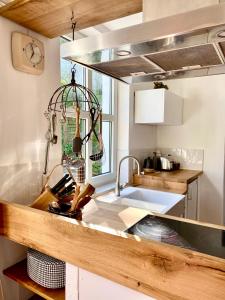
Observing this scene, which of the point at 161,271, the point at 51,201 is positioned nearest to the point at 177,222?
the point at 161,271

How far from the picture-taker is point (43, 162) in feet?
4.43

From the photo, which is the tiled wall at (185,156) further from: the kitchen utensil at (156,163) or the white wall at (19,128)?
the white wall at (19,128)

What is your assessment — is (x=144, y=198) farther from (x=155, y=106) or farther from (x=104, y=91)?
(x=104, y=91)

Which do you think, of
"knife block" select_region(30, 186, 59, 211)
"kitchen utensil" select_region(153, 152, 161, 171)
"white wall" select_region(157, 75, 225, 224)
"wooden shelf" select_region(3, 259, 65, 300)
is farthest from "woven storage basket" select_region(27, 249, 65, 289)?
"white wall" select_region(157, 75, 225, 224)

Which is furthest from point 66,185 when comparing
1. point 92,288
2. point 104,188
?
point 104,188

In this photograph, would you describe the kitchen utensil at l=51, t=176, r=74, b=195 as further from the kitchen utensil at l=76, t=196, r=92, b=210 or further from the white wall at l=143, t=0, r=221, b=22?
the white wall at l=143, t=0, r=221, b=22

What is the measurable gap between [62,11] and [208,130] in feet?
7.23

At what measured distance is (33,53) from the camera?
122 centimetres

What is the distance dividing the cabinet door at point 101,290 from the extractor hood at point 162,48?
82cm

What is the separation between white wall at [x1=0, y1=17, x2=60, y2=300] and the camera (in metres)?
1.14

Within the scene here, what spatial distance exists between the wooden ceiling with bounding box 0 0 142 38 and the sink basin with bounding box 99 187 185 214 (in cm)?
119

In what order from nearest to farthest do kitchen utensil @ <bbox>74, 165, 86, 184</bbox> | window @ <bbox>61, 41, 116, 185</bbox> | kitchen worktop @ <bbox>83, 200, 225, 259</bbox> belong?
kitchen worktop @ <bbox>83, 200, 225, 259</bbox> → kitchen utensil @ <bbox>74, 165, 86, 184</bbox> → window @ <bbox>61, 41, 116, 185</bbox>

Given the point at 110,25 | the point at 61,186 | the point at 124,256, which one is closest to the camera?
the point at 124,256

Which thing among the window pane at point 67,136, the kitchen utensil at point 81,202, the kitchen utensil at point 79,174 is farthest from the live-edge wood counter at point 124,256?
the window pane at point 67,136
